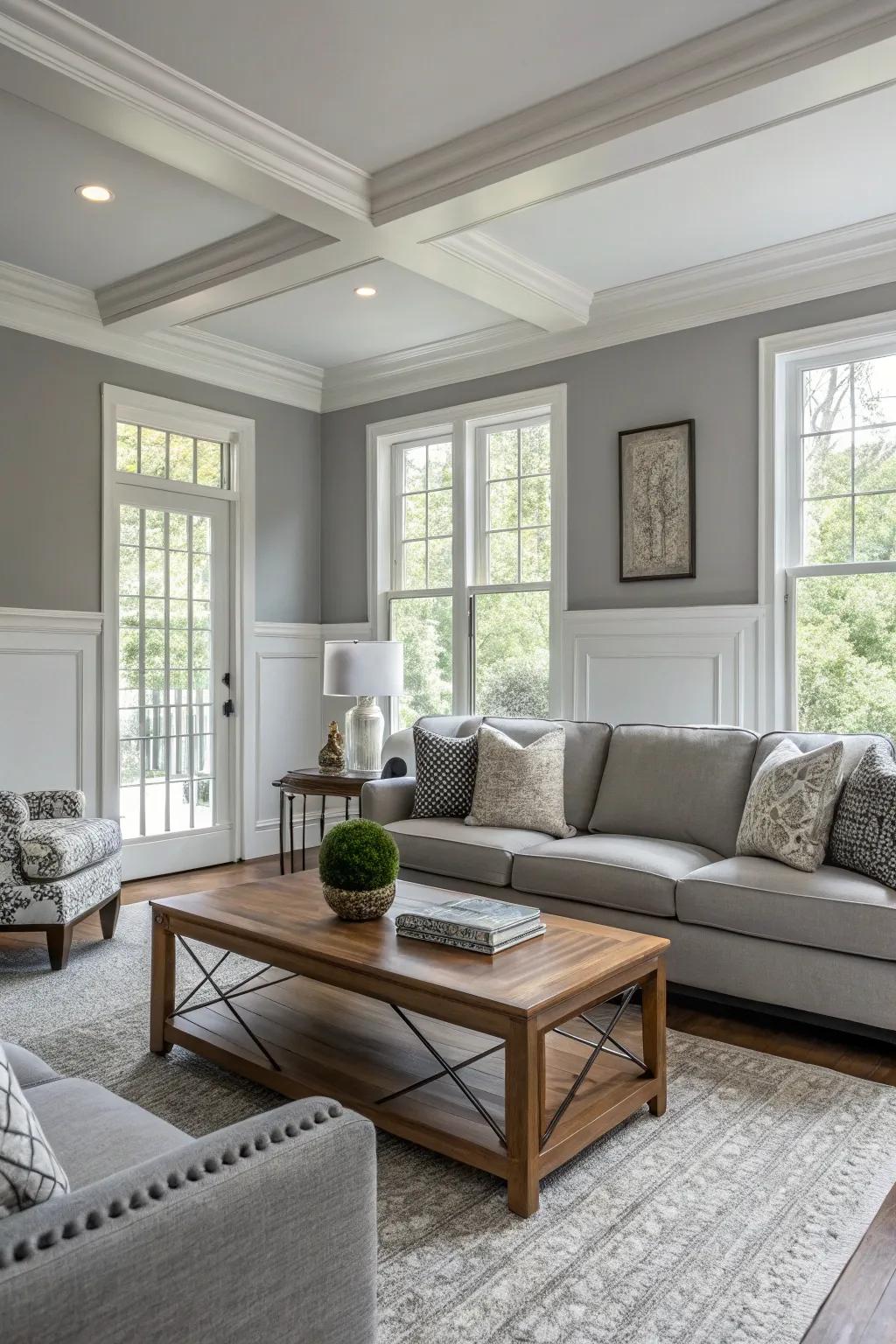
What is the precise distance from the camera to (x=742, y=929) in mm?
2938

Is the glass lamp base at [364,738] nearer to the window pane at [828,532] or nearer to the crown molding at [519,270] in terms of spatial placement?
the crown molding at [519,270]

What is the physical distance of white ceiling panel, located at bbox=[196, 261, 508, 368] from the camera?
4445 mm

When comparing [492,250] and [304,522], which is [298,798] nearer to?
[304,522]

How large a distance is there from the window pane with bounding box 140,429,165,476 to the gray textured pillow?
2.48 meters

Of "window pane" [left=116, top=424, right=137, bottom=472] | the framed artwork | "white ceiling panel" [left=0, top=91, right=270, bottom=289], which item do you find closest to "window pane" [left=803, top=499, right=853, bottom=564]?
the framed artwork

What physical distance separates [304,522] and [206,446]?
0.76m

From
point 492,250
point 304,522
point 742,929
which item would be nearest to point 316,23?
point 492,250

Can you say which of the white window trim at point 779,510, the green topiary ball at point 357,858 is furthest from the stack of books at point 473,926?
the white window trim at point 779,510

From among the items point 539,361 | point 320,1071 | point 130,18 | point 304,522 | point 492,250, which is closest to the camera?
point 320,1071

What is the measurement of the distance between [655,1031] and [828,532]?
248 cm

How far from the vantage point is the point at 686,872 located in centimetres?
318

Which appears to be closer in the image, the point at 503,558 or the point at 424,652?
the point at 503,558

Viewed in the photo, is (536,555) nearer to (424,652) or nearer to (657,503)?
(657,503)

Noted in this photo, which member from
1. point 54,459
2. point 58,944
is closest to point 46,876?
point 58,944
